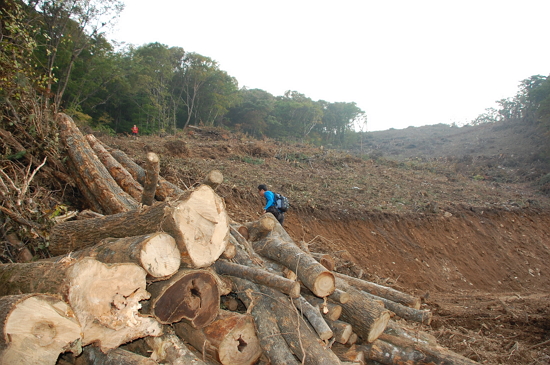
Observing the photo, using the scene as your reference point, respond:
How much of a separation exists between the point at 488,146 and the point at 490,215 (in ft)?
70.2

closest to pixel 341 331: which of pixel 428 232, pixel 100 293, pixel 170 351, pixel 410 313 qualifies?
pixel 410 313

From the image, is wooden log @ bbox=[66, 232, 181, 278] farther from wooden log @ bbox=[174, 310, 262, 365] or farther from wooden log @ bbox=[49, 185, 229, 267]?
wooden log @ bbox=[174, 310, 262, 365]

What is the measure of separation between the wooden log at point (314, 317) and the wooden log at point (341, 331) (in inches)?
4.4

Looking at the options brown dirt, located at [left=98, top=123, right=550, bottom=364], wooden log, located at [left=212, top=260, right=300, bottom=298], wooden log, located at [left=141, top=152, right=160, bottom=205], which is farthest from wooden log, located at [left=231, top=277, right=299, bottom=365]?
brown dirt, located at [left=98, top=123, right=550, bottom=364]

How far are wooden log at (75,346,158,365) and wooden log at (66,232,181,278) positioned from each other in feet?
1.99

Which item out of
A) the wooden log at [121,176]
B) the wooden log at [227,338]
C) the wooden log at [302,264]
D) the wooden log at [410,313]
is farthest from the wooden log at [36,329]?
the wooden log at [121,176]

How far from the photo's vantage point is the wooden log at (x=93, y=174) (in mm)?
4953

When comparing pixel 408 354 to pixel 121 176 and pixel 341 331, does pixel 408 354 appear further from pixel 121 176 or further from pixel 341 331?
pixel 121 176

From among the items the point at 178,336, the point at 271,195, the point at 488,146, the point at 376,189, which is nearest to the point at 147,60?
the point at 376,189

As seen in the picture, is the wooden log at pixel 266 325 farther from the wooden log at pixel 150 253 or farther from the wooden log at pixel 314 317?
the wooden log at pixel 150 253

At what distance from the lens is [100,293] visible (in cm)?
241

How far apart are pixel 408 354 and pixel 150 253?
8.46ft

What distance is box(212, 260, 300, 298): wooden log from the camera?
2926mm

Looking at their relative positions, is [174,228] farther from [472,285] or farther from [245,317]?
[472,285]
